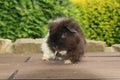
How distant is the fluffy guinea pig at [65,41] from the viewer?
3.51 meters

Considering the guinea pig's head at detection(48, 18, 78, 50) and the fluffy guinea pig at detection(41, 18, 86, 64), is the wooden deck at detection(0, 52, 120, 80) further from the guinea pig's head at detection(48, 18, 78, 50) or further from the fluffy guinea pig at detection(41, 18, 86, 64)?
the guinea pig's head at detection(48, 18, 78, 50)

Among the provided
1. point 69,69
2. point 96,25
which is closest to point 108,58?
point 69,69

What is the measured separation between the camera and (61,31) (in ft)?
11.6

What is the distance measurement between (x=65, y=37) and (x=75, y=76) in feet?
2.37

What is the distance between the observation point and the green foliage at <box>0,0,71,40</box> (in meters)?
5.80

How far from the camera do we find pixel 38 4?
6.00 m

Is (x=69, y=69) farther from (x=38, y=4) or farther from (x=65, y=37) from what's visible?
(x=38, y=4)

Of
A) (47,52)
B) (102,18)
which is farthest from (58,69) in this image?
(102,18)

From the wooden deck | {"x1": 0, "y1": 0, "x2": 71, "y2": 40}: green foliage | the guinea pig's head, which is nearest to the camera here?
the wooden deck

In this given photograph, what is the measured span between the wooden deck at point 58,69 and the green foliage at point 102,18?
329 centimetres

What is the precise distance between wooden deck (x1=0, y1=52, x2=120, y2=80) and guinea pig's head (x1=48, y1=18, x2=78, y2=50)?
0.21 metres

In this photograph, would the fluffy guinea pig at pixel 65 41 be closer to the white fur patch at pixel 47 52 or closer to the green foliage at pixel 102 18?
the white fur patch at pixel 47 52

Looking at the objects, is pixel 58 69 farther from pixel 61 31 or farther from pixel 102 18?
pixel 102 18

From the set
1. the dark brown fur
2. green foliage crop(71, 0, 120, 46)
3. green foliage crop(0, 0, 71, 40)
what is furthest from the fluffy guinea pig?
green foliage crop(71, 0, 120, 46)
